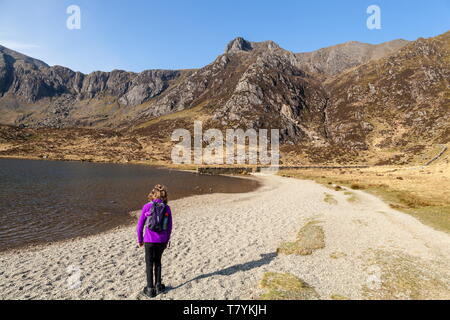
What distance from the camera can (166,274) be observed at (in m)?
10.7

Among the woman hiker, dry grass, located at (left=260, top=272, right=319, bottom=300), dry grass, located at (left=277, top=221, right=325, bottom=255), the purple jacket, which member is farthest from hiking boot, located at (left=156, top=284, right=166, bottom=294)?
dry grass, located at (left=277, top=221, right=325, bottom=255)

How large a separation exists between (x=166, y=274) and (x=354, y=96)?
214 m

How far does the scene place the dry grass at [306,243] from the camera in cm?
1352

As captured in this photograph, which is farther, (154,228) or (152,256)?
(152,256)

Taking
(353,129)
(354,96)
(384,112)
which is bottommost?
(353,129)

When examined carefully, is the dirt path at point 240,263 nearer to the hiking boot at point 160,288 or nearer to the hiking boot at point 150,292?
the hiking boot at point 160,288

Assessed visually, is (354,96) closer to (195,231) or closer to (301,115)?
(301,115)

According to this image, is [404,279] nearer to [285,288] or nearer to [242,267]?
[285,288]

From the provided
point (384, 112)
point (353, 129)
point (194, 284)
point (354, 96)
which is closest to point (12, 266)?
point (194, 284)

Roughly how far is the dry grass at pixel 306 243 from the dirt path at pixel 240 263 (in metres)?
0.40

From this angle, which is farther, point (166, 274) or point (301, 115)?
point (301, 115)

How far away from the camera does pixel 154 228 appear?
823cm

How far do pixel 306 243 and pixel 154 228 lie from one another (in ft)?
32.9

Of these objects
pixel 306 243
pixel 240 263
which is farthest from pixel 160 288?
pixel 306 243
